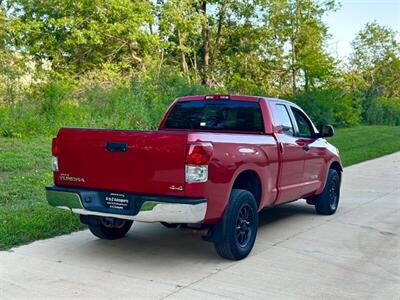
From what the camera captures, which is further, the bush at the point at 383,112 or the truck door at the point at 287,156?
the bush at the point at 383,112

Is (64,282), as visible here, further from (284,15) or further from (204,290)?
(284,15)

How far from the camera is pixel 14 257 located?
17.2 ft

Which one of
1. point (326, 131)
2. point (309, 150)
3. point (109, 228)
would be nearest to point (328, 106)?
point (326, 131)

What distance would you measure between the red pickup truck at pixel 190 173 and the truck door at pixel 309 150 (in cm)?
48

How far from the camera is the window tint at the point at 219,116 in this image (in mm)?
6359

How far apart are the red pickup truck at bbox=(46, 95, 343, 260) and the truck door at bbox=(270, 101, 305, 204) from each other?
2cm

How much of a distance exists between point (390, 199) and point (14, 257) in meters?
6.77

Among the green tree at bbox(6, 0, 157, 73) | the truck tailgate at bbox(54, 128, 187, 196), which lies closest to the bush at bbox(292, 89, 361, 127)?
the green tree at bbox(6, 0, 157, 73)

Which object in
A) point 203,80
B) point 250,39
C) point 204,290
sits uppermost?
point 250,39

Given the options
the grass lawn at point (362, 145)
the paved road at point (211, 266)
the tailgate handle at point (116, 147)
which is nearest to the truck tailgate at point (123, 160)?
the tailgate handle at point (116, 147)

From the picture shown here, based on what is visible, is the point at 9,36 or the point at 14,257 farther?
the point at 9,36

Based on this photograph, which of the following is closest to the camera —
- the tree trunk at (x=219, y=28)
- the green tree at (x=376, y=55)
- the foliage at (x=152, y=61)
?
the foliage at (x=152, y=61)

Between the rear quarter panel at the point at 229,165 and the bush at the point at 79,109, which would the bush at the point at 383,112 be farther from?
the rear quarter panel at the point at 229,165

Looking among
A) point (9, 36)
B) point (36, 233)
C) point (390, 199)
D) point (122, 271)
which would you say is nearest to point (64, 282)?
point (122, 271)
